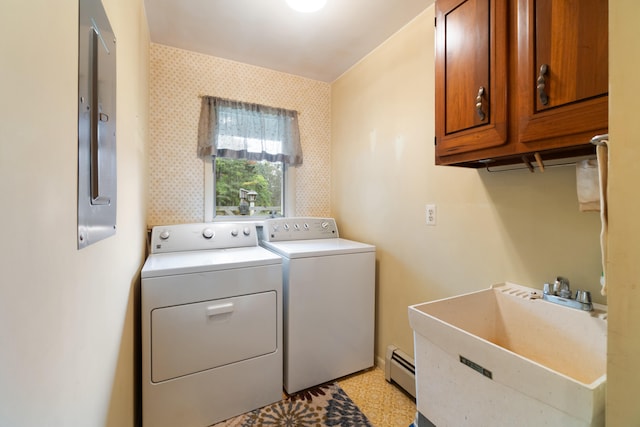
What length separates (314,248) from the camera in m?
1.99

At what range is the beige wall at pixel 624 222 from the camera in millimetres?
455

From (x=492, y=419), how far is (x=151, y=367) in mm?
1549

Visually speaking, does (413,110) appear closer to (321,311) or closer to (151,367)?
(321,311)

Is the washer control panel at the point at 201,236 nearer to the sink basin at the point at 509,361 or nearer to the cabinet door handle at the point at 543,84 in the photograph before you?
the sink basin at the point at 509,361

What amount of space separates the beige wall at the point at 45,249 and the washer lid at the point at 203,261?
580 mm

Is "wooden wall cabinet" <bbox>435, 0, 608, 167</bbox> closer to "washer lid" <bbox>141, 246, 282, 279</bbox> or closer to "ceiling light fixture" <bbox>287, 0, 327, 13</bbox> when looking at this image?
"ceiling light fixture" <bbox>287, 0, 327, 13</bbox>

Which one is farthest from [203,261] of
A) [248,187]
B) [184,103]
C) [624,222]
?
[624,222]

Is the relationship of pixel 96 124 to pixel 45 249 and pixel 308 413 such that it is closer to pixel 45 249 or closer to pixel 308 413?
pixel 45 249

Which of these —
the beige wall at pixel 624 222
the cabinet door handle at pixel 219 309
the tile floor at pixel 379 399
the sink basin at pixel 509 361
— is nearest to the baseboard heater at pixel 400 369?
the tile floor at pixel 379 399

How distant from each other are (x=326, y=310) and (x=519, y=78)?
163 cm

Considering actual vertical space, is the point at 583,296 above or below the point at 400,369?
above

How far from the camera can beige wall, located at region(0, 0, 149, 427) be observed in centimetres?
40

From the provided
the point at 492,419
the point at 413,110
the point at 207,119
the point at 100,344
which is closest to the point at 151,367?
the point at 100,344

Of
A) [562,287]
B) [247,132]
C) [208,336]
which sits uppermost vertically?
[247,132]
